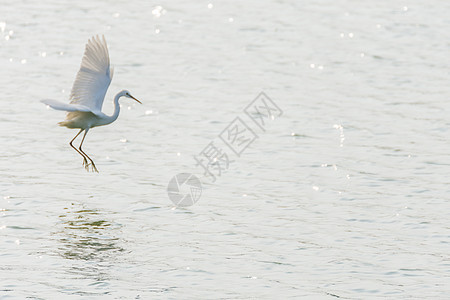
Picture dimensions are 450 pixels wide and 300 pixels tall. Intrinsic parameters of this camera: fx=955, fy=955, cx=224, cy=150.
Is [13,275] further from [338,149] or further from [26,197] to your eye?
[338,149]

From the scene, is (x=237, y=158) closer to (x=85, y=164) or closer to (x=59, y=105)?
(x=85, y=164)

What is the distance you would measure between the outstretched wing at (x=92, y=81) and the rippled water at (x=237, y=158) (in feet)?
4.12

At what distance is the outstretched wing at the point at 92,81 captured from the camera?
14977 millimetres

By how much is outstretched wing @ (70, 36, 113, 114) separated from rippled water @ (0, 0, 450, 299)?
126 cm

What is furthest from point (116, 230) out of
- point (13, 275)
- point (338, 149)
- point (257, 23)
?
point (257, 23)

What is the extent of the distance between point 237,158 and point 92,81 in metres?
3.04

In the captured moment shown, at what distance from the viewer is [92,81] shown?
15117 mm

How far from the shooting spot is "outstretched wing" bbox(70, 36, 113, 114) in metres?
15.0

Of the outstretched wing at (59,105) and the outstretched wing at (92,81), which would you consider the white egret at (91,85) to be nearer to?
the outstretched wing at (92,81)

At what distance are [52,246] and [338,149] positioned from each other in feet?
20.6

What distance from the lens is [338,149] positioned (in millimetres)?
16828

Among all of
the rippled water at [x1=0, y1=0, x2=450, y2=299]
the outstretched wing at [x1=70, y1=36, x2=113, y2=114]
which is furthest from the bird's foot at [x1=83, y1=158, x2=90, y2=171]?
the outstretched wing at [x1=70, y1=36, x2=113, y2=114]

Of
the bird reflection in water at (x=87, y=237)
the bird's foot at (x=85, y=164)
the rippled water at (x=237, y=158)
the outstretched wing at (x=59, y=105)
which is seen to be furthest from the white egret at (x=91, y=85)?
the bird reflection in water at (x=87, y=237)

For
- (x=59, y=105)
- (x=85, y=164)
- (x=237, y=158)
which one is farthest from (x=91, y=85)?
(x=237, y=158)
